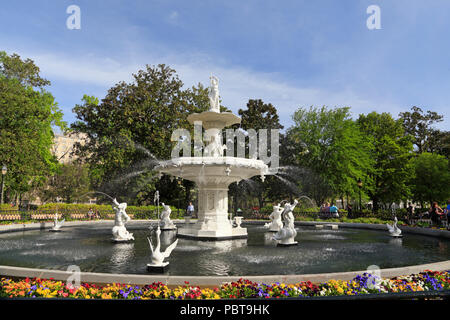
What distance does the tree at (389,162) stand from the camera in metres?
37.3

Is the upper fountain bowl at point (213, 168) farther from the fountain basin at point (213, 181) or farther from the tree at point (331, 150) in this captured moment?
the tree at point (331, 150)

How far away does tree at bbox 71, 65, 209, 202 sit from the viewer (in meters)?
32.5

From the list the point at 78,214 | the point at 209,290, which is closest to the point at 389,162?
the point at 78,214

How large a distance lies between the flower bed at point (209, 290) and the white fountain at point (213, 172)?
8.18 m

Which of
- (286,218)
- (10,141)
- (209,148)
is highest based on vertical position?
(10,141)

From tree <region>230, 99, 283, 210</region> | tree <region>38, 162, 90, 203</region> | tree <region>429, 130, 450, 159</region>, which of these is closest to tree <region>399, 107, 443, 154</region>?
tree <region>429, 130, 450, 159</region>

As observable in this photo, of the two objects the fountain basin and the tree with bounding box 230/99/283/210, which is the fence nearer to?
the fountain basin

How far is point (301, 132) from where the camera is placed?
1539 inches

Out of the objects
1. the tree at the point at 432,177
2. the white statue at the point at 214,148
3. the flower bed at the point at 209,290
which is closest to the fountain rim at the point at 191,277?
the flower bed at the point at 209,290

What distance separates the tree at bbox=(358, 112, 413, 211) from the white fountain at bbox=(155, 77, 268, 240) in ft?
89.5

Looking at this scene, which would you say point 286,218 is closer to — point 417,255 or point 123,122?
point 417,255
